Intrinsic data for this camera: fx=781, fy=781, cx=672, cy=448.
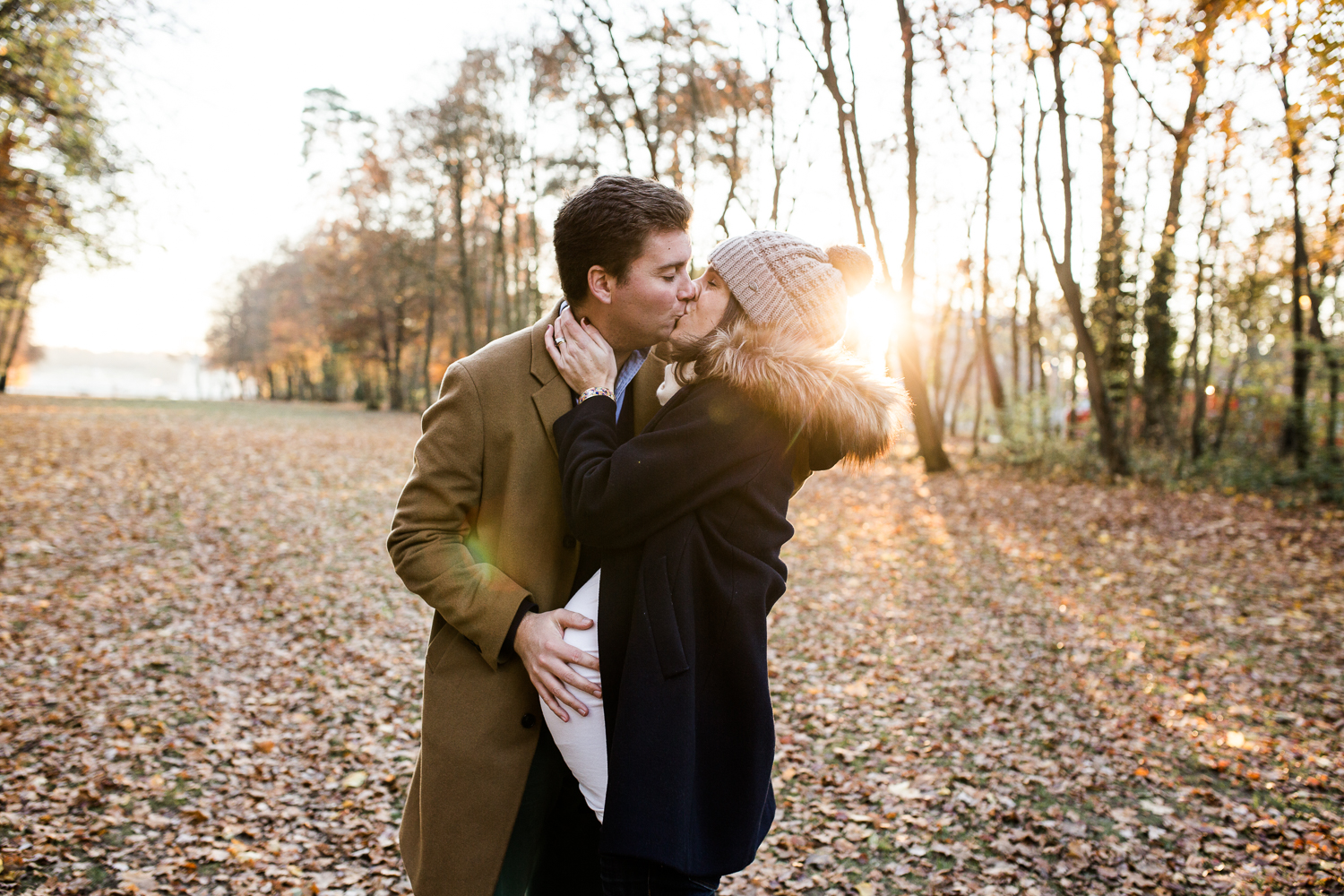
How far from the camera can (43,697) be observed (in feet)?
18.6

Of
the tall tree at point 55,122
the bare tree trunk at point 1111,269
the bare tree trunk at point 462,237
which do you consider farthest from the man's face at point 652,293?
the bare tree trunk at point 462,237

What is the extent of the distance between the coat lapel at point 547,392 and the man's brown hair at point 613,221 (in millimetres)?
191

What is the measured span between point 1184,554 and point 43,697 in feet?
38.7

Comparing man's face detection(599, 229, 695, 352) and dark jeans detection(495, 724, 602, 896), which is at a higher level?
man's face detection(599, 229, 695, 352)

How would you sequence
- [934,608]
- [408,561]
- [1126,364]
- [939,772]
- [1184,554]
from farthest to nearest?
[1126,364] < [1184,554] < [934,608] < [939,772] < [408,561]

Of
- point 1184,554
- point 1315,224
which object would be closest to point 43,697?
point 1184,554

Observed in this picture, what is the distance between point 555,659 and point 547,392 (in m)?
0.66

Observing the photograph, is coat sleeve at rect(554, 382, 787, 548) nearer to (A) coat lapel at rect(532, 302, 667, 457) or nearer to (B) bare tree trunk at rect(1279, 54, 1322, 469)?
(A) coat lapel at rect(532, 302, 667, 457)

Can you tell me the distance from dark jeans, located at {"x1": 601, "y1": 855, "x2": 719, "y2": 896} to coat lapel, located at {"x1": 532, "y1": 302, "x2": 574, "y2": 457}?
931mm

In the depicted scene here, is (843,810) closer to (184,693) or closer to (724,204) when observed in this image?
(184,693)

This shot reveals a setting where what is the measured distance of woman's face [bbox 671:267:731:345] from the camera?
196 centimetres

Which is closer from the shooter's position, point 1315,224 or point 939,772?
point 939,772

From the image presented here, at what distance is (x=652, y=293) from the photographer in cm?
197

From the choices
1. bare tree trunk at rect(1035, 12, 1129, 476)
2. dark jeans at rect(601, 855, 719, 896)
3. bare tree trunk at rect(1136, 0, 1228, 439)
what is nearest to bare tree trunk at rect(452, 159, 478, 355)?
bare tree trunk at rect(1035, 12, 1129, 476)
